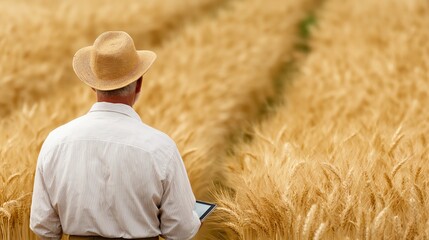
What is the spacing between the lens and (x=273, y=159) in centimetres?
348

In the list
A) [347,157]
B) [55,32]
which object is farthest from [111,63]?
[55,32]

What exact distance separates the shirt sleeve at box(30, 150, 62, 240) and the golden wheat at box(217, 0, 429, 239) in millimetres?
901

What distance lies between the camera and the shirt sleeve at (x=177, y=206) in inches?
98.7

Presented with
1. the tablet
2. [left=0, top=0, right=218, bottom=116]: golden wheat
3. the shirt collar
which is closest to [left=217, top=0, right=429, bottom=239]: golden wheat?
the tablet

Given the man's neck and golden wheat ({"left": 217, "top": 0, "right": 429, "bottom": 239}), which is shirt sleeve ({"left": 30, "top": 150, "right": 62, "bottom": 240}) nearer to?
the man's neck

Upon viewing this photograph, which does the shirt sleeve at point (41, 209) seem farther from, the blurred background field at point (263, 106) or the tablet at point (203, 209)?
the tablet at point (203, 209)

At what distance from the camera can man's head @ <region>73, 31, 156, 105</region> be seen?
2.53 meters

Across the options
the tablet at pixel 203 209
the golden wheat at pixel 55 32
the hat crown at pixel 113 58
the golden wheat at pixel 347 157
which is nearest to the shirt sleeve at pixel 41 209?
the hat crown at pixel 113 58

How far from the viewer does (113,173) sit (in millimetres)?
2459

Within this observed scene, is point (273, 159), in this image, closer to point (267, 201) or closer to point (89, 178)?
point (267, 201)

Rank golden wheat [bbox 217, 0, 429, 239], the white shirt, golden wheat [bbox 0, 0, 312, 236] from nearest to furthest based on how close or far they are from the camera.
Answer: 1. the white shirt
2. golden wheat [bbox 217, 0, 429, 239]
3. golden wheat [bbox 0, 0, 312, 236]

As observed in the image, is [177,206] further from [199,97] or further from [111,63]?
[199,97]

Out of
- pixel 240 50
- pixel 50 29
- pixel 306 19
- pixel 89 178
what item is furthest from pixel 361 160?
pixel 306 19

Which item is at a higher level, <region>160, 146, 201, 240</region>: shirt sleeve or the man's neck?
the man's neck
